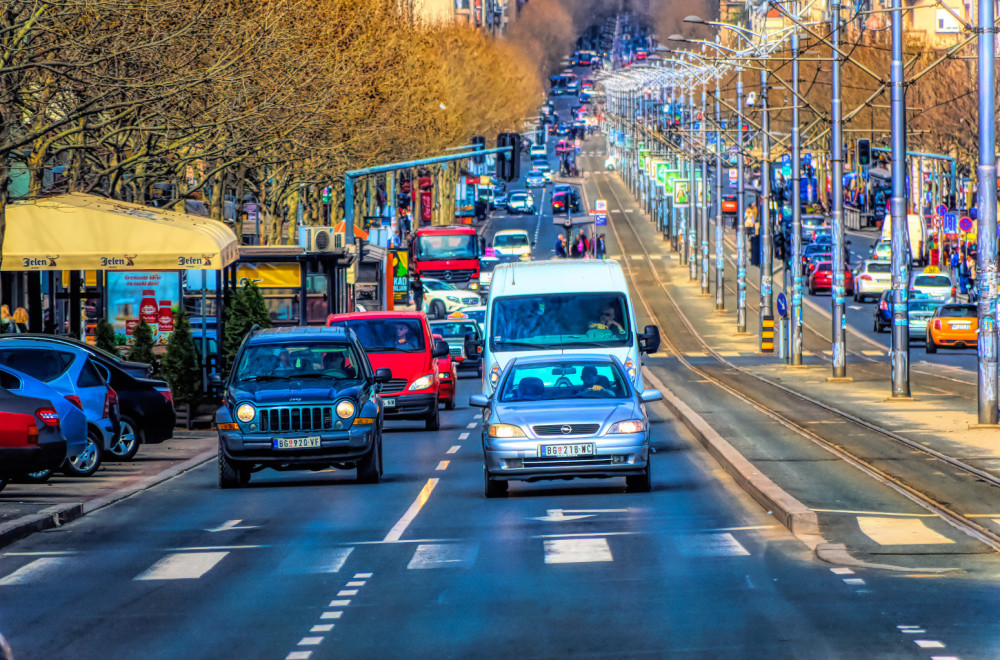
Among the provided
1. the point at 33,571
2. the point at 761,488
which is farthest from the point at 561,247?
the point at 33,571

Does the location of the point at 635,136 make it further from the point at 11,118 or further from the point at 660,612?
the point at 660,612

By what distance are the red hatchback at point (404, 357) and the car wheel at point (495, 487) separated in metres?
9.52

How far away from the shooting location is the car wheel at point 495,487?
62.6 feet

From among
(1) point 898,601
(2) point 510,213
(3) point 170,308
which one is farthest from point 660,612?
(2) point 510,213

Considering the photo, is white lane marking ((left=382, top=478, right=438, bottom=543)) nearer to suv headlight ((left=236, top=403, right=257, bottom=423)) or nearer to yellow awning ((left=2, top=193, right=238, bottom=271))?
suv headlight ((left=236, top=403, right=257, bottom=423))

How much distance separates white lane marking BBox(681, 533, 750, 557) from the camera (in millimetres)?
13781

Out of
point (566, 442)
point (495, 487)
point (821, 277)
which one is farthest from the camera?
point (821, 277)

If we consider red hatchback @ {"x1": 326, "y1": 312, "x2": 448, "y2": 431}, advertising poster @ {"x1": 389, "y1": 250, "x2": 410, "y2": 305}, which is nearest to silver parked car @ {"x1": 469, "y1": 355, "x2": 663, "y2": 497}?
red hatchback @ {"x1": 326, "y1": 312, "x2": 448, "y2": 431}

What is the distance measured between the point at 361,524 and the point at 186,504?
3248 mm

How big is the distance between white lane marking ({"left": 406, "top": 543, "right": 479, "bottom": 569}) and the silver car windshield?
522 centimetres

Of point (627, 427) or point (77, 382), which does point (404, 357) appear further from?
point (627, 427)

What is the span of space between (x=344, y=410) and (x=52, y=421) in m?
3.47

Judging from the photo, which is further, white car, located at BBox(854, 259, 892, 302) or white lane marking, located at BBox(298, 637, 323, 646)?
white car, located at BBox(854, 259, 892, 302)

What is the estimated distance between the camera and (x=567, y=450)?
18.8 metres
